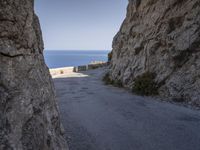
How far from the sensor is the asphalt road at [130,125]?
5414mm

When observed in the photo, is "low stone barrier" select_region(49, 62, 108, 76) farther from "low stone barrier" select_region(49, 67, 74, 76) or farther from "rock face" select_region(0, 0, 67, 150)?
"rock face" select_region(0, 0, 67, 150)

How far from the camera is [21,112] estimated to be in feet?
10.1

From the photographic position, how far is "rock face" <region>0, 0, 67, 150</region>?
9.38 feet

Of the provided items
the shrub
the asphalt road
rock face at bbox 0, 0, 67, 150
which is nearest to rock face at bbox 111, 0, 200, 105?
the shrub

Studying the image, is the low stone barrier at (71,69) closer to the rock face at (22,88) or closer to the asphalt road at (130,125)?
the asphalt road at (130,125)

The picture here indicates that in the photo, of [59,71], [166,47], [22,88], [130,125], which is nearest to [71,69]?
[59,71]

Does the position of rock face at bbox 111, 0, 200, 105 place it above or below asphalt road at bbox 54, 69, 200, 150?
above

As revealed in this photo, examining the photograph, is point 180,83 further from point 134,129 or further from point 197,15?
point 134,129

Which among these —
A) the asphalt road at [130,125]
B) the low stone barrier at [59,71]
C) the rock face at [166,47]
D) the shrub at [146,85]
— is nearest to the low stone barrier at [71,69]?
the low stone barrier at [59,71]

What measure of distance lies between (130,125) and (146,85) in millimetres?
5552

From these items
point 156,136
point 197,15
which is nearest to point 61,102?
point 156,136

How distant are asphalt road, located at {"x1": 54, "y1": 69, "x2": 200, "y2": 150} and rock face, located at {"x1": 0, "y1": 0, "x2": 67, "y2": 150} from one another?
209 centimetres

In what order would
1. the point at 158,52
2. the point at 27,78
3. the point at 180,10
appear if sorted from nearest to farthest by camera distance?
the point at 27,78
the point at 180,10
the point at 158,52

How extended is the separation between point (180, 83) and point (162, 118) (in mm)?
3485
